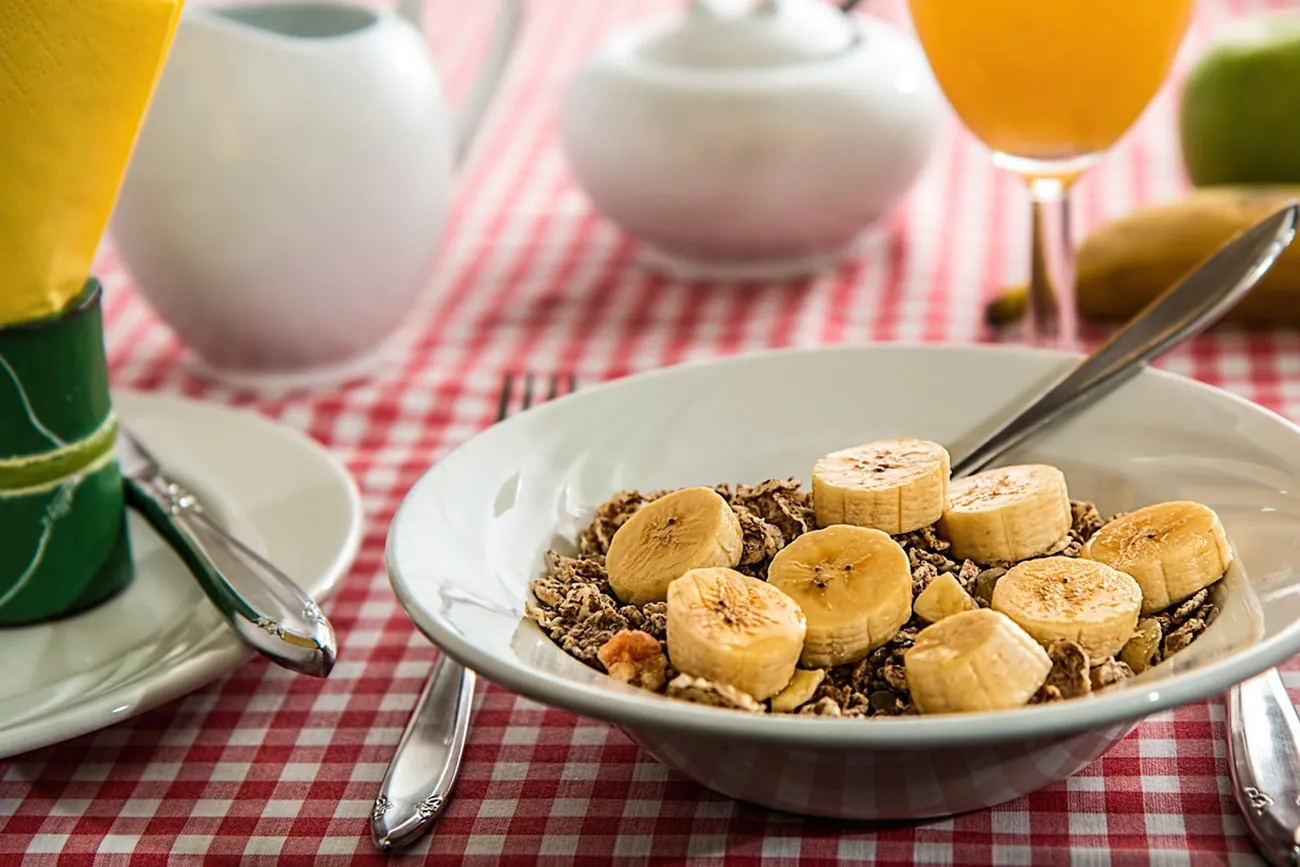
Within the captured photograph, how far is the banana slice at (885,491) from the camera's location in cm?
52

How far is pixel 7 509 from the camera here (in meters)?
0.60

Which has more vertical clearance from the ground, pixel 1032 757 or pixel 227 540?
pixel 1032 757

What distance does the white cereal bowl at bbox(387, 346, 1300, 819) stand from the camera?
1.28 feet

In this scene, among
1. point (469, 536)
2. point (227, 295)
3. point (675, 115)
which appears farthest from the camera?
point (675, 115)

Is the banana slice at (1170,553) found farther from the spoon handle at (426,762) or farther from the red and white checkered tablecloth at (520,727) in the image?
the spoon handle at (426,762)

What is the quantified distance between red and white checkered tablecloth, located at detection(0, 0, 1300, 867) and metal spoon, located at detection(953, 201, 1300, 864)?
0.02 metres

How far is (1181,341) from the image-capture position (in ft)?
2.07

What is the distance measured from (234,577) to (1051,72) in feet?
1.63

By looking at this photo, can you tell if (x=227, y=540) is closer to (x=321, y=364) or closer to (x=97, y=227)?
(x=97, y=227)

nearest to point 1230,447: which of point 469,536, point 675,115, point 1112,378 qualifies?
point 1112,378

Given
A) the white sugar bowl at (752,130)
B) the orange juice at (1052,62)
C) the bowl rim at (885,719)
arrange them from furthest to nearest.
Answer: the white sugar bowl at (752,130) → the orange juice at (1052,62) → the bowl rim at (885,719)

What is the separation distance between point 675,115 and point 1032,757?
0.67 m

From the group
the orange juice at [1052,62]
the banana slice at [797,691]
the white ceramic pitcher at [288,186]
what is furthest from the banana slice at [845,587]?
the white ceramic pitcher at [288,186]

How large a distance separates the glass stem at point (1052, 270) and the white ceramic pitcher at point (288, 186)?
384 millimetres
